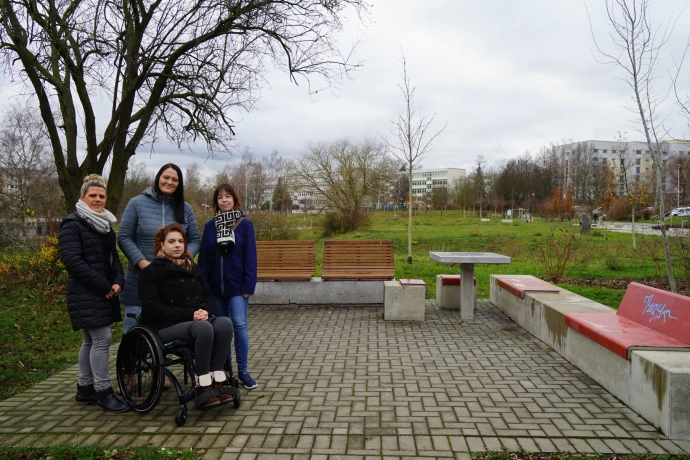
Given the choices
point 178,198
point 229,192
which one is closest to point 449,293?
point 229,192

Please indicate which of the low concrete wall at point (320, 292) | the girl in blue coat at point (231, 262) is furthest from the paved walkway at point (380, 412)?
the low concrete wall at point (320, 292)

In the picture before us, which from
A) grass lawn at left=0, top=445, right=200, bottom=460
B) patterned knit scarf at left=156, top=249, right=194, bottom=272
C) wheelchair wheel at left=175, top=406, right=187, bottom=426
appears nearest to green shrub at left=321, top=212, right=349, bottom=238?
patterned knit scarf at left=156, top=249, right=194, bottom=272

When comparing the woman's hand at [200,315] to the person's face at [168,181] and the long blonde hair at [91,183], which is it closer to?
the person's face at [168,181]

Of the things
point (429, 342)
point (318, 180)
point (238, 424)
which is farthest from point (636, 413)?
point (318, 180)

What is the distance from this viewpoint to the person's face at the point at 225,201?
4.41 meters

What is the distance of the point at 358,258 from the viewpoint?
8664 millimetres

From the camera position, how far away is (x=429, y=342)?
6.00 metres

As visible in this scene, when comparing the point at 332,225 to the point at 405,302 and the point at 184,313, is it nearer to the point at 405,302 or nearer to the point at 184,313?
the point at 405,302

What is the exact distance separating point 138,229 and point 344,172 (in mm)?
31910

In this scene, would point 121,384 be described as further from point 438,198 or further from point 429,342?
point 438,198

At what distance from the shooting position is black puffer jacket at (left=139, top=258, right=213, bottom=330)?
12.4 ft

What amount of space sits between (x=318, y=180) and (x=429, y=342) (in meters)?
30.7

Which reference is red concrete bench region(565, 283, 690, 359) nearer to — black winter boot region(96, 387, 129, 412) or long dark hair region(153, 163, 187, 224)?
long dark hair region(153, 163, 187, 224)

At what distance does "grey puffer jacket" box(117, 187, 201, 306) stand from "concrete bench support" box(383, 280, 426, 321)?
3.60 metres
